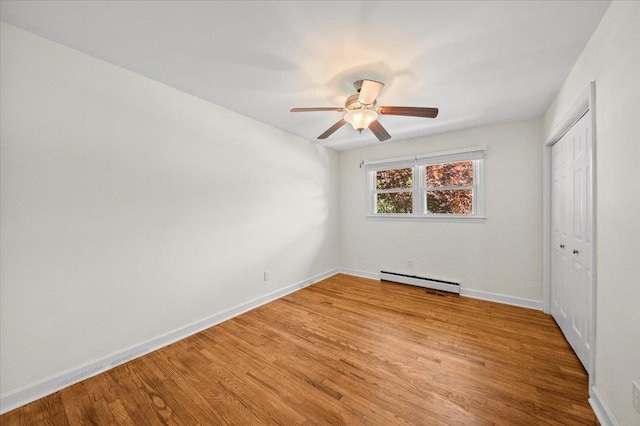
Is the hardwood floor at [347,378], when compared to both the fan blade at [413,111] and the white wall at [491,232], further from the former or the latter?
the fan blade at [413,111]

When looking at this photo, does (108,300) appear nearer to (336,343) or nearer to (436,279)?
(336,343)

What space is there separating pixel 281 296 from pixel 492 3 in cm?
369

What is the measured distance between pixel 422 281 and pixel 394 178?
1838mm

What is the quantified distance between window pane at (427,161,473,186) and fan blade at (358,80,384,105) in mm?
2296

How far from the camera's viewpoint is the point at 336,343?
2365 mm

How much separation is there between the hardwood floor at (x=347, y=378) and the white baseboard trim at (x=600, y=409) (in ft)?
0.16

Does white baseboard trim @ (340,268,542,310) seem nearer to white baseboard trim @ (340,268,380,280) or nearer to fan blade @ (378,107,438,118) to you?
white baseboard trim @ (340,268,380,280)

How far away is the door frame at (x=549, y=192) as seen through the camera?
1.61 metres

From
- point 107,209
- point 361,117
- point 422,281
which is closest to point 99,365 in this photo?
point 107,209

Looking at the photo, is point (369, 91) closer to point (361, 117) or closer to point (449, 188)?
point (361, 117)

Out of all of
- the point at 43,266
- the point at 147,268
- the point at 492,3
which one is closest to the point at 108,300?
the point at 147,268

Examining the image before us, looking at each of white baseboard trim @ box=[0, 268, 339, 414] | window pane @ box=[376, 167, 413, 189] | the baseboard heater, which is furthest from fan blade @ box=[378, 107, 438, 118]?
white baseboard trim @ box=[0, 268, 339, 414]

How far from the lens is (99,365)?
1.95m

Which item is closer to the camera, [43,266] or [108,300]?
[43,266]
